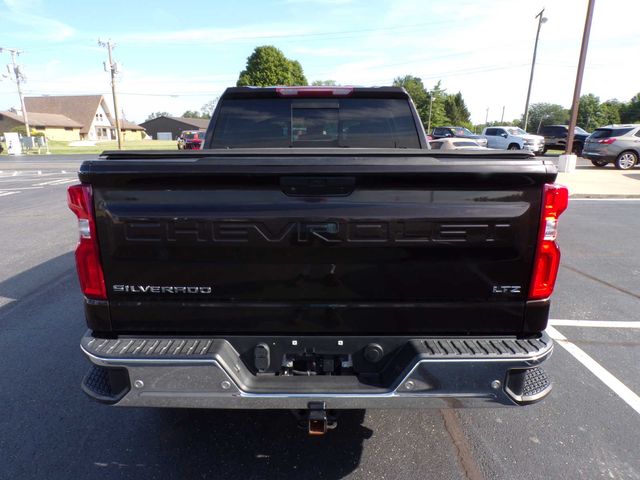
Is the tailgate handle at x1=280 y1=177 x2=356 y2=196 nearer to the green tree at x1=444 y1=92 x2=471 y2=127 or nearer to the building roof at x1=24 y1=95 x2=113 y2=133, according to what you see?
the green tree at x1=444 y1=92 x2=471 y2=127

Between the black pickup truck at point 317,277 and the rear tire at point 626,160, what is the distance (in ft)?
70.7

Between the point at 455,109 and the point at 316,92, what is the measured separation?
277 ft

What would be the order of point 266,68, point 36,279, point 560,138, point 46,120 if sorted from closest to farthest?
point 36,279 → point 560,138 → point 266,68 → point 46,120

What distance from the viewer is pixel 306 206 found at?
193 cm

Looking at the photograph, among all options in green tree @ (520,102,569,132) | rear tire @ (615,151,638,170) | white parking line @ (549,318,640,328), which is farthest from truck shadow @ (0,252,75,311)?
green tree @ (520,102,569,132)

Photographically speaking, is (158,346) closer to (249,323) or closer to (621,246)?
(249,323)

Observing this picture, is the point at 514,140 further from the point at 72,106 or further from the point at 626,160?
the point at 72,106

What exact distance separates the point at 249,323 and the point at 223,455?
97 cm

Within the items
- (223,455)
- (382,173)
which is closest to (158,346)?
(223,455)

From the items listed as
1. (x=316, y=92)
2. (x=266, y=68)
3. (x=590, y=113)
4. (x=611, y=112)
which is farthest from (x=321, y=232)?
(x=590, y=113)

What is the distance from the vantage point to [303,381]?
2025 mm

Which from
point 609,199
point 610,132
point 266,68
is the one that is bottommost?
point 609,199

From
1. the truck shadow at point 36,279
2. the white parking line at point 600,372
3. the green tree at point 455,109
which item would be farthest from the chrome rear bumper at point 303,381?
the green tree at point 455,109

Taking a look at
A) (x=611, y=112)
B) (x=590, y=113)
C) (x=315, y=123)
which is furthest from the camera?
(x=590, y=113)
